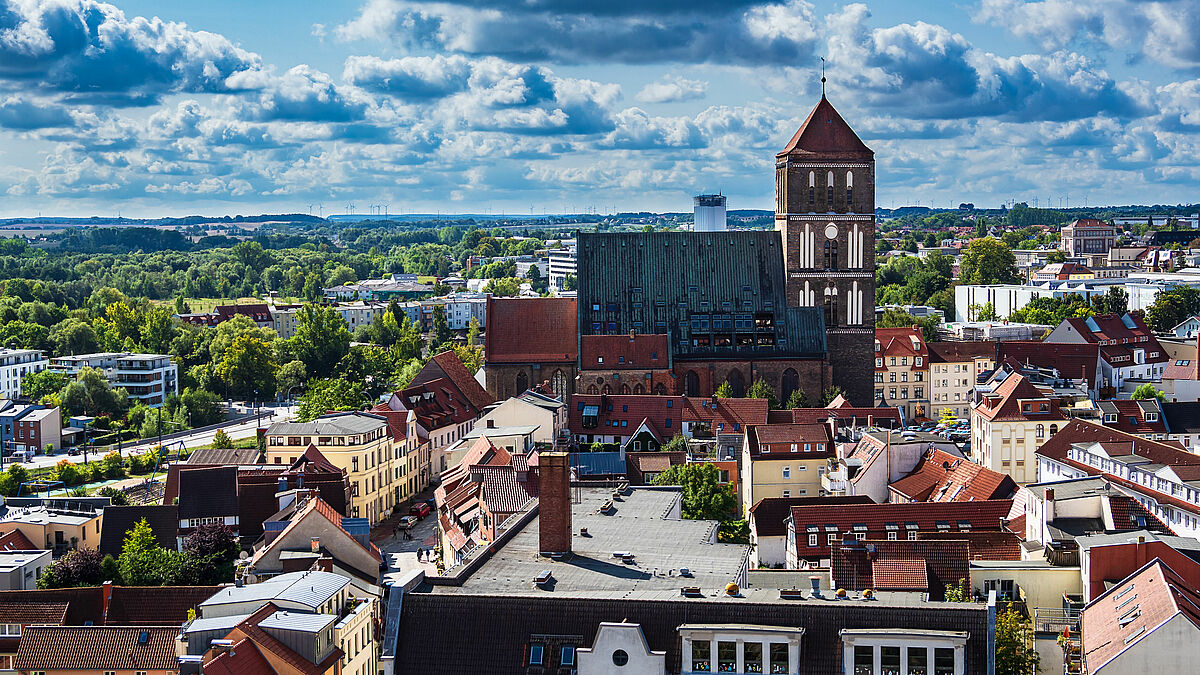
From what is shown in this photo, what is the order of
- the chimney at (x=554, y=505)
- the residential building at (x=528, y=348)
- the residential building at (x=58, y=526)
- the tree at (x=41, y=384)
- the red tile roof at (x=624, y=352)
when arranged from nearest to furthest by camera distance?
the chimney at (x=554, y=505)
the residential building at (x=58, y=526)
the red tile roof at (x=624, y=352)
the residential building at (x=528, y=348)
the tree at (x=41, y=384)

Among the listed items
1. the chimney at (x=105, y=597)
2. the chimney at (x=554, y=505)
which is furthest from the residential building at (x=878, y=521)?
the chimney at (x=105, y=597)

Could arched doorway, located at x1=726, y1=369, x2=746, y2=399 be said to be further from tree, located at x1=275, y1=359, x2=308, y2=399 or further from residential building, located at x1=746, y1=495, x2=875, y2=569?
tree, located at x1=275, y1=359, x2=308, y2=399

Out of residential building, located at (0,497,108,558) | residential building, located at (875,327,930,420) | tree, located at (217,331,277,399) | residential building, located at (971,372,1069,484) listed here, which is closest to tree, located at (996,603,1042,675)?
residential building, located at (971,372,1069,484)

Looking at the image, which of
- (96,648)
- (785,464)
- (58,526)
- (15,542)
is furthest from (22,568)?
(785,464)

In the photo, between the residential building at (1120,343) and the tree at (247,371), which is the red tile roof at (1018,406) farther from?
the tree at (247,371)

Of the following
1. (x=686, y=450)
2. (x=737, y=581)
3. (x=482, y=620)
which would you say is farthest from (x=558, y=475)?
(x=686, y=450)
